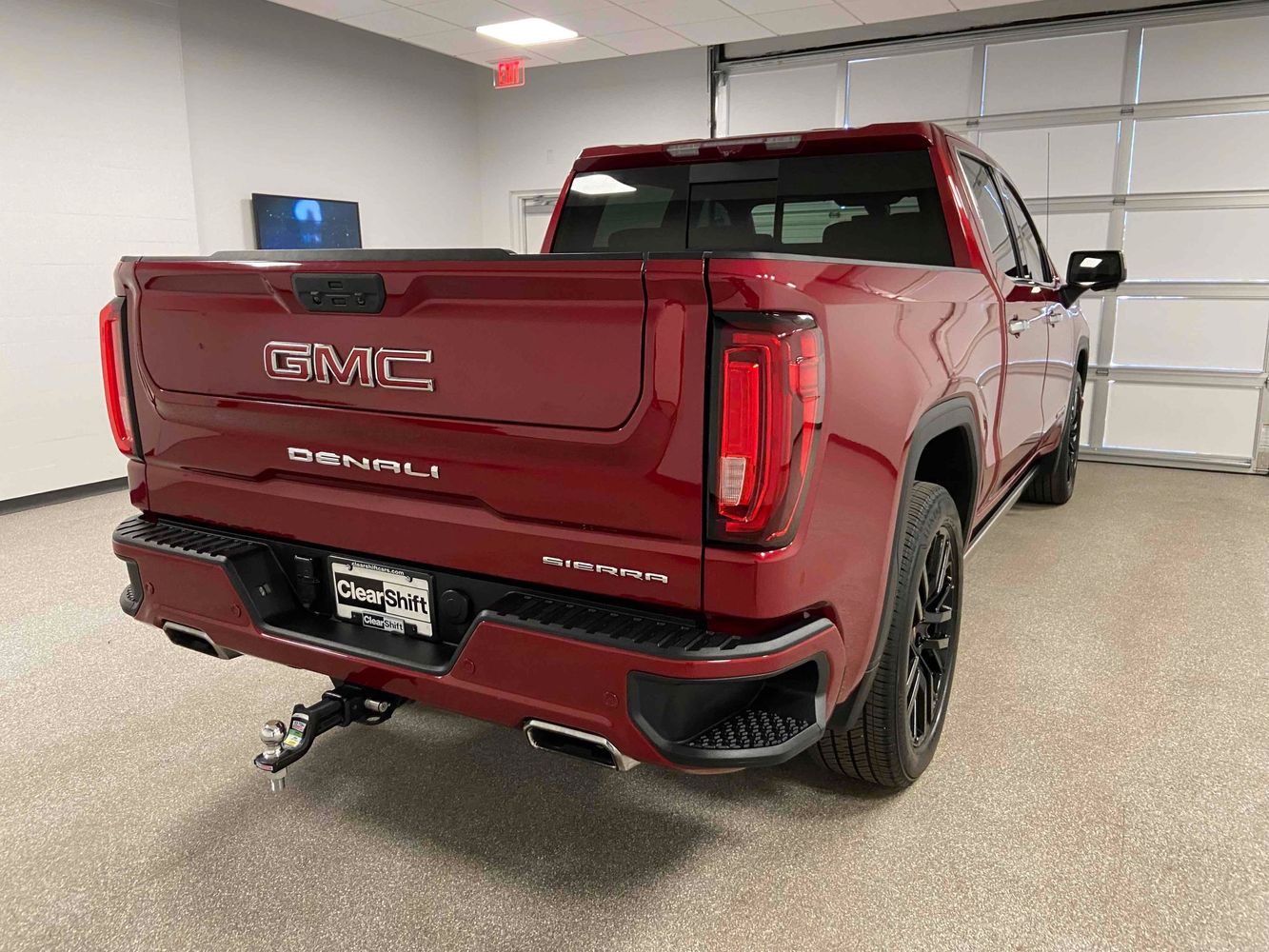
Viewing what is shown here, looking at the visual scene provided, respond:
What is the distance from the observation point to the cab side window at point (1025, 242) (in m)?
3.36

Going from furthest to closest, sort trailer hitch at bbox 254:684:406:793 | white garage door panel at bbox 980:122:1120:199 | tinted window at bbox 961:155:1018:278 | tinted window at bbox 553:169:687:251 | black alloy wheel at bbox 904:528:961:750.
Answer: white garage door panel at bbox 980:122:1120:199 → tinted window at bbox 553:169:687:251 → tinted window at bbox 961:155:1018:278 → black alloy wheel at bbox 904:528:961:750 → trailer hitch at bbox 254:684:406:793

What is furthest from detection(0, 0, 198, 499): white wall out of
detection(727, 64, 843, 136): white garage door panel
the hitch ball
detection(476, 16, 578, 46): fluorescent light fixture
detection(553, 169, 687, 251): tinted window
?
the hitch ball

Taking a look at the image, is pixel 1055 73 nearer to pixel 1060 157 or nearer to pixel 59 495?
pixel 1060 157

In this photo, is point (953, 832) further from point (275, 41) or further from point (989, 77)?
point (275, 41)

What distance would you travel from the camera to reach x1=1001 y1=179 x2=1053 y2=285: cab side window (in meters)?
3.36

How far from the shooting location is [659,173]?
9.73 ft

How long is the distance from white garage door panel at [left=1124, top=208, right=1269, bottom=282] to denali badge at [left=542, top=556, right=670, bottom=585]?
693 cm

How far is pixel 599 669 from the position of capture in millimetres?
1457

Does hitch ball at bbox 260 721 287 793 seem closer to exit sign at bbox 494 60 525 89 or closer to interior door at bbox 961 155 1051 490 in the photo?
interior door at bbox 961 155 1051 490

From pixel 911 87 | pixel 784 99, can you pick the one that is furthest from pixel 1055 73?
pixel 784 99

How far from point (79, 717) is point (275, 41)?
684cm

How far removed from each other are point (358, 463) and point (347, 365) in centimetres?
19

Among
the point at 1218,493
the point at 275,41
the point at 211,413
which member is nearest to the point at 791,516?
the point at 211,413

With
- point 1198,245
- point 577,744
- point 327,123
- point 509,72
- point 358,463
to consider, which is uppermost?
point 509,72
